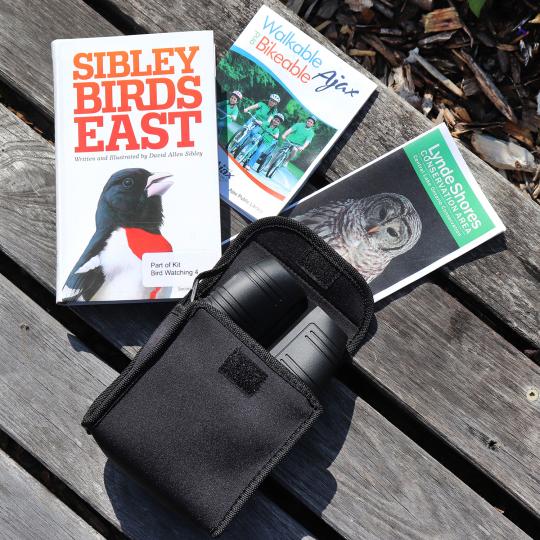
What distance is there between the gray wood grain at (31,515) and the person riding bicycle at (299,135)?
2.42 feet

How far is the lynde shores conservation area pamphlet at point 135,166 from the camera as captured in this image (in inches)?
42.8

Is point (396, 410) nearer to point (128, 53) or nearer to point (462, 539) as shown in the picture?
point (462, 539)

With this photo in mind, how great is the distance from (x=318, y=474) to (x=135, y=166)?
2.10 ft


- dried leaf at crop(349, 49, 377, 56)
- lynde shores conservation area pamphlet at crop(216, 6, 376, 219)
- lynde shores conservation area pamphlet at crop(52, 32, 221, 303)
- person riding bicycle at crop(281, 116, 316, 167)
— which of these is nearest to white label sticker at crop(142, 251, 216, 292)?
lynde shores conservation area pamphlet at crop(52, 32, 221, 303)

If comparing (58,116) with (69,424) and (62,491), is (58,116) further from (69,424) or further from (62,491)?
(62,491)

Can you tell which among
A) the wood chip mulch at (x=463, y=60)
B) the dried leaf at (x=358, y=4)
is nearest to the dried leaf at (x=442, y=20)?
the wood chip mulch at (x=463, y=60)

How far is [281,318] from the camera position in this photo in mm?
1055

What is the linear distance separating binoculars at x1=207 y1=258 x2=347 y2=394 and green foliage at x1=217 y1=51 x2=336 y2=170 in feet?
0.73

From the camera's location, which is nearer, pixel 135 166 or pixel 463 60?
pixel 135 166

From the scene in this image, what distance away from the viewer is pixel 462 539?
1.09 metres

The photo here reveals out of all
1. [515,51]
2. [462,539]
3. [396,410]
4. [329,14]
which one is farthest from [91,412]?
[515,51]

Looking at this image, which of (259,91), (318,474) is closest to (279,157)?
(259,91)

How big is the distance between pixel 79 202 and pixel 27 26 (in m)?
0.35

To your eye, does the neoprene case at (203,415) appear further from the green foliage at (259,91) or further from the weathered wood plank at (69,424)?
the green foliage at (259,91)
